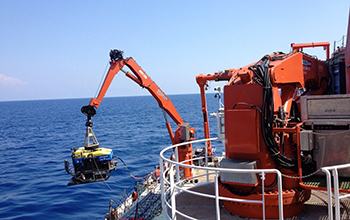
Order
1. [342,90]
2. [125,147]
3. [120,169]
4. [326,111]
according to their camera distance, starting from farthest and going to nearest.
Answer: [125,147], [120,169], [342,90], [326,111]

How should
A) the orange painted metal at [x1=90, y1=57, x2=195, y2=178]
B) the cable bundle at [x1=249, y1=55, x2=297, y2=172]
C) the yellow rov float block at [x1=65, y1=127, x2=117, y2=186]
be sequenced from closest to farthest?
1. the cable bundle at [x1=249, y1=55, x2=297, y2=172]
2. the yellow rov float block at [x1=65, y1=127, x2=117, y2=186]
3. the orange painted metal at [x1=90, y1=57, x2=195, y2=178]

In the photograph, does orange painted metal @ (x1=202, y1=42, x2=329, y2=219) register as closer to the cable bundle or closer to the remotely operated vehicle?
the cable bundle

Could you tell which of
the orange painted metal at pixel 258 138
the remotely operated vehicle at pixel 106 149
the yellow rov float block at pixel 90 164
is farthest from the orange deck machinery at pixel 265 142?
the yellow rov float block at pixel 90 164

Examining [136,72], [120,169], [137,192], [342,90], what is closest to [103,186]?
[120,169]

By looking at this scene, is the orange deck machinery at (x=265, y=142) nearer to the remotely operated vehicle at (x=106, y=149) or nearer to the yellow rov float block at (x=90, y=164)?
the remotely operated vehicle at (x=106, y=149)

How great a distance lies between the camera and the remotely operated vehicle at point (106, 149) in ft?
45.9

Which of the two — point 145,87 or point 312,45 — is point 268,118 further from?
point 145,87

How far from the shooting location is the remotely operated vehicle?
13977mm

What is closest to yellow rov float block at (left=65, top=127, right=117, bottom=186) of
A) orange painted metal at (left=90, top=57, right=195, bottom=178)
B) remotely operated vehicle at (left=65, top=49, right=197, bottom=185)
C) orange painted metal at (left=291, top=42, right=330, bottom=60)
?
remotely operated vehicle at (left=65, top=49, right=197, bottom=185)

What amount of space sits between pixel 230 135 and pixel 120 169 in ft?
78.1

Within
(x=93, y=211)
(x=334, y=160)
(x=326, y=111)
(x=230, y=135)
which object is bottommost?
(x=93, y=211)

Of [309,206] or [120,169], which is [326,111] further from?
[120,169]

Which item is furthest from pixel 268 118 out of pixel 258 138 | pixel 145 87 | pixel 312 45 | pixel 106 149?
pixel 145 87

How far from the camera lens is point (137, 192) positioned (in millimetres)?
15594
